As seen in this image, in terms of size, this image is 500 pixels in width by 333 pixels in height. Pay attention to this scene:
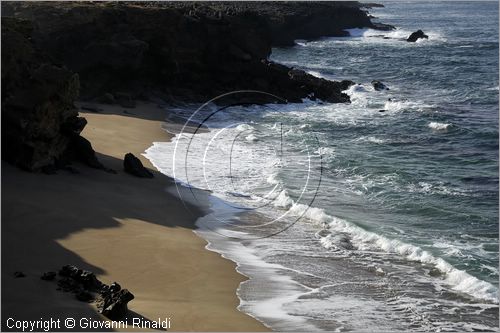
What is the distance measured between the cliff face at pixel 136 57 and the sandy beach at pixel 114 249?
1.88 meters

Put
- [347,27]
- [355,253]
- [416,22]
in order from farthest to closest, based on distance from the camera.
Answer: [416,22] → [347,27] → [355,253]

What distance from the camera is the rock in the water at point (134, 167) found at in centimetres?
2033

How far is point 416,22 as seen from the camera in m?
96.5

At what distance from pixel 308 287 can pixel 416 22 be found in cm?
8951

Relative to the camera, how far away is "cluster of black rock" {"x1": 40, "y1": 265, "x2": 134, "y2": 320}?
10.6 meters

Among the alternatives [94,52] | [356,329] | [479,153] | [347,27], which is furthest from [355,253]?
[347,27]

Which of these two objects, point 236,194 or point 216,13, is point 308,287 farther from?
point 216,13

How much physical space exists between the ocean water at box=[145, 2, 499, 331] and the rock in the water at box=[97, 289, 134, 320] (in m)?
2.50

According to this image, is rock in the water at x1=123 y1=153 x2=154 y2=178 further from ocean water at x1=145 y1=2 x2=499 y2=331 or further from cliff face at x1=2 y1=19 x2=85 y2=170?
cliff face at x1=2 y1=19 x2=85 y2=170

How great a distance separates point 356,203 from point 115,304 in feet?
35.4

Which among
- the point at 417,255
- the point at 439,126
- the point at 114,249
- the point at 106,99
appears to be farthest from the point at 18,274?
the point at 439,126

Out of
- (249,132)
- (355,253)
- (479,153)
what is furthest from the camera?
(249,132)

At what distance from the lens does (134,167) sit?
66.8ft

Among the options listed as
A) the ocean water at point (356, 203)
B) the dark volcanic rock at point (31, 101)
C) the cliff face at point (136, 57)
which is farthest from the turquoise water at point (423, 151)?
the dark volcanic rock at point (31, 101)
